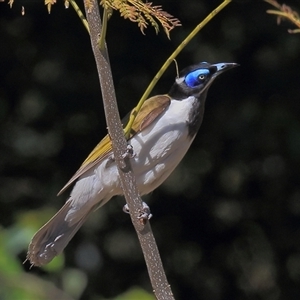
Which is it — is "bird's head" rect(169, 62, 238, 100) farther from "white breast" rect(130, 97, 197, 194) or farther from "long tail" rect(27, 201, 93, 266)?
"long tail" rect(27, 201, 93, 266)

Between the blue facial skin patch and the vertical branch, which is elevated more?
the vertical branch

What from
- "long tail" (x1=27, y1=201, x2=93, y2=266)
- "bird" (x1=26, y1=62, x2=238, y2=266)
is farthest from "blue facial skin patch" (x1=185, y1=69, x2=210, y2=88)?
"long tail" (x1=27, y1=201, x2=93, y2=266)

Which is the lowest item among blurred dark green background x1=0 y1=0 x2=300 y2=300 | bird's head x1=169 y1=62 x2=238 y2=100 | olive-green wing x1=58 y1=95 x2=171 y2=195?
blurred dark green background x1=0 y1=0 x2=300 y2=300

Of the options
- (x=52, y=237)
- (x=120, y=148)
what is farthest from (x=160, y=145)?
(x=120, y=148)

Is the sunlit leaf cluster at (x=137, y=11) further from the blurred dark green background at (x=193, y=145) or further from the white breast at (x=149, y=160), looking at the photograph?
the blurred dark green background at (x=193, y=145)

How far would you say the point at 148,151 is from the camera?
2.96 metres

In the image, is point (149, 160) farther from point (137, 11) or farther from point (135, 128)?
point (137, 11)

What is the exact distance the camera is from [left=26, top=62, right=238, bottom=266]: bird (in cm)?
294

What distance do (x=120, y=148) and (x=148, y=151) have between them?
131 cm

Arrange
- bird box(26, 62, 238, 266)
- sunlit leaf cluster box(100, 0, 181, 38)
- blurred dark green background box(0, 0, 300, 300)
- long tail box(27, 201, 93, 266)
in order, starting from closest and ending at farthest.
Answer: sunlit leaf cluster box(100, 0, 181, 38)
long tail box(27, 201, 93, 266)
bird box(26, 62, 238, 266)
blurred dark green background box(0, 0, 300, 300)

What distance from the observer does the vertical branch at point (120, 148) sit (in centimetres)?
160

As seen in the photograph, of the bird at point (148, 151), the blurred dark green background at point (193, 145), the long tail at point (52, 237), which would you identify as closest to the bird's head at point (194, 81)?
the bird at point (148, 151)

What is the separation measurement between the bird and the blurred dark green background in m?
1.31

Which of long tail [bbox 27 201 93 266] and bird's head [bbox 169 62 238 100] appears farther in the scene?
bird's head [bbox 169 62 238 100]
